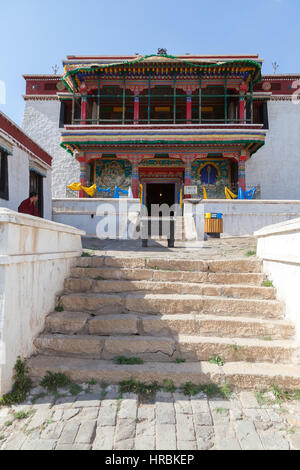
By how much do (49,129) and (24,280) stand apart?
1635 centimetres

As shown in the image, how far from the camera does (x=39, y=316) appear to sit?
135 inches

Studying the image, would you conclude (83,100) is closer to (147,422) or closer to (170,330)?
(170,330)

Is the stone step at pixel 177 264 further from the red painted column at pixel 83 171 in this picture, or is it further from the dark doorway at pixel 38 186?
the red painted column at pixel 83 171

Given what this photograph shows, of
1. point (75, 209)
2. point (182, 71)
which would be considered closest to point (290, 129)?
point (182, 71)

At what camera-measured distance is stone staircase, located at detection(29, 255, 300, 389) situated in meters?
2.96

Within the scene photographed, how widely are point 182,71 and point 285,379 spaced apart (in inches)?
576

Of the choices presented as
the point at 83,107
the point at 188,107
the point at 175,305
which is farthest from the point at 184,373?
the point at 83,107

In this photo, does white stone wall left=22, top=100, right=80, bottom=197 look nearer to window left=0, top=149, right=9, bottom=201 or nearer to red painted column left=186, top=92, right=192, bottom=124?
red painted column left=186, top=92, right=192, bottom=124

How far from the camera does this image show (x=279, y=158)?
648 inches

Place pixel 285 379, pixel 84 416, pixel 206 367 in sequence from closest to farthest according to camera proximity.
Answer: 1. pixel 84 416
2. pixel 285 379
3. pixel 206 367

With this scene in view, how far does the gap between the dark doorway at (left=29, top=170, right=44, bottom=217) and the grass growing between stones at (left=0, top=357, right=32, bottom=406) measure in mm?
8973

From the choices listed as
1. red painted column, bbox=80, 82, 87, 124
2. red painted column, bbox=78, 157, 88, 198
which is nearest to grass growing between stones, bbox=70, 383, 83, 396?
red painted column, bbox=78, 157, 88, 198

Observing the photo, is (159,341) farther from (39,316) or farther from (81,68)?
(81,68)

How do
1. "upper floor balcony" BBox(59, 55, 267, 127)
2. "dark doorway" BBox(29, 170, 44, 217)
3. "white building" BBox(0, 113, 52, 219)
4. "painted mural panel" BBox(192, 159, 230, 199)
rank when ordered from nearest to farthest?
"white building" BBox(0, 113, 52, 219)
"dark doorway" BBox(29, 170, 44, 217)
"upper floor balcony" BBox(59, 55, 267, 127)
"painted mural panel" BBox(192, 159, 230, 199)
